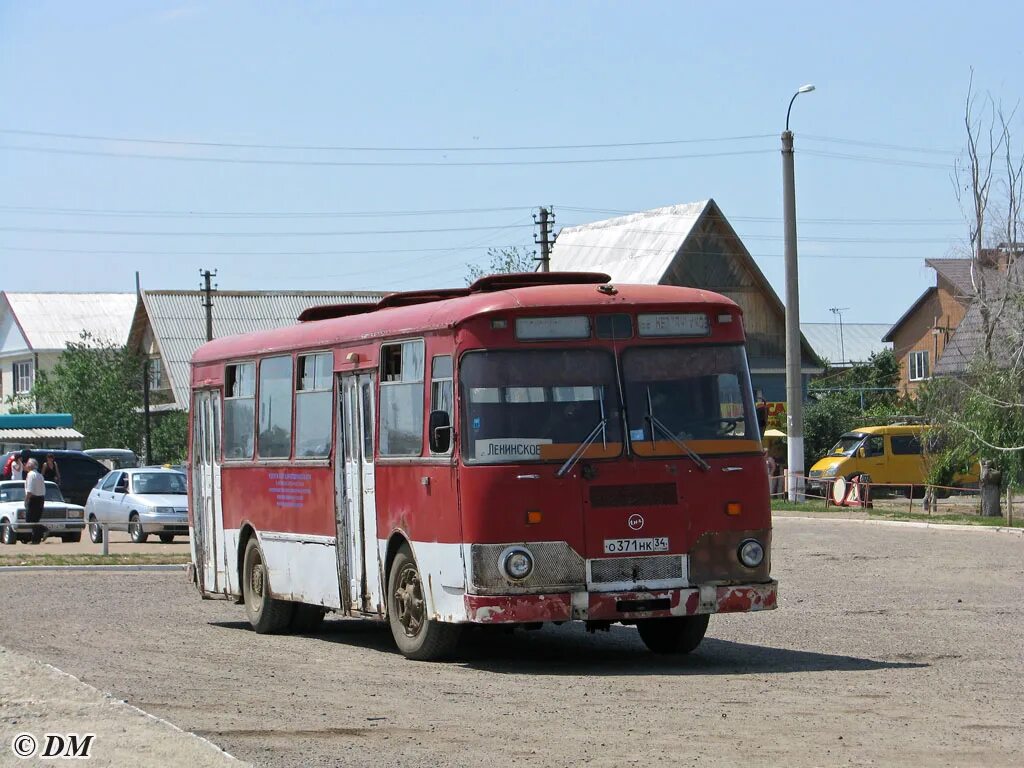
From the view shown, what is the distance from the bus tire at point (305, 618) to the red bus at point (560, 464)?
2433 millimetres

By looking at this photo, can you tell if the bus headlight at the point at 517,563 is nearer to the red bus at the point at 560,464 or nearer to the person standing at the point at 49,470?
the red bus at the point at 560,464

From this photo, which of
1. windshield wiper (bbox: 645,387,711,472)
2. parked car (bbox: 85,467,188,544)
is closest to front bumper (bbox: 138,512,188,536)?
parked car (bbox: 85,467,188,544)

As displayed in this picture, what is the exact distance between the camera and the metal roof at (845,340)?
117m

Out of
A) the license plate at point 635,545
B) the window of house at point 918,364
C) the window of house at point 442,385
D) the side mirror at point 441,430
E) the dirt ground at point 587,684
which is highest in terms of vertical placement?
the window of house at point 918,364

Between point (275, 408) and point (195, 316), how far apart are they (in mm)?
68718

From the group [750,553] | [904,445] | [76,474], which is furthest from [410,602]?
[76,474]

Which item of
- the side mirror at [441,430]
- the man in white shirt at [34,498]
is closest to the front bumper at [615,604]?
the side mirror at [441,430]

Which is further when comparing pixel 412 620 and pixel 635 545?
pixel 412 620

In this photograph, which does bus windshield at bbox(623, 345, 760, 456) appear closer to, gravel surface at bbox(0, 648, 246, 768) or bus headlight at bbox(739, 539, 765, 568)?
bus headlight at bbox(739, 539, 765, 568)

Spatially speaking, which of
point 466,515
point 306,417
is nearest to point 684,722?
point 466,515

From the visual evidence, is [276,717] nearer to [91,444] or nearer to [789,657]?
[789,657]

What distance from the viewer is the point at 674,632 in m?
14.4

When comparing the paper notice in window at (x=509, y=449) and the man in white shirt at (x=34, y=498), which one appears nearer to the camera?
the paper notice in window at (x=509, y=449)

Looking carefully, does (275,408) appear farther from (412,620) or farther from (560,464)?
(560,464)
